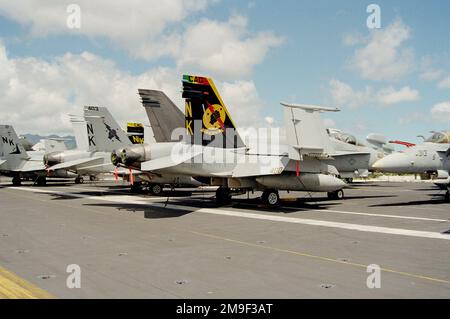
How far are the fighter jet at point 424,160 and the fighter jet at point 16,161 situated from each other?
29334 millimetres

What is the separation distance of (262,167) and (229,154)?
5.68ft

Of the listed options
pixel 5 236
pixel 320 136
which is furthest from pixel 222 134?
pixel 5 236

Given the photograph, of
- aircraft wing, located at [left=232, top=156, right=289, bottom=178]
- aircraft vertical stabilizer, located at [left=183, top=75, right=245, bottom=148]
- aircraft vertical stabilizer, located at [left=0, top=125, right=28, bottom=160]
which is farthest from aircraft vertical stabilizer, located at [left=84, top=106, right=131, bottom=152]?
aircraft vertical stabilizer, located at [left=0, top=125, right=28, bottom=160]

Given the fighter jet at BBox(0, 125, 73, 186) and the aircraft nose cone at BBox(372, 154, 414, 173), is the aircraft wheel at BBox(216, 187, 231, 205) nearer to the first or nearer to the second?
the aircraft nose cone at BBox(372, 154, 414, 173)

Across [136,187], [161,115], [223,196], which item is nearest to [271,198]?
[223,196]

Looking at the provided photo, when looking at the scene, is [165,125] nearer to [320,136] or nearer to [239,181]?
[239,181]

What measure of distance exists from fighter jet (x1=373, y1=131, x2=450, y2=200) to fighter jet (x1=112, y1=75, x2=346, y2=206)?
7.78 ft

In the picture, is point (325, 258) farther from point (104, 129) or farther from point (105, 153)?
point (105, 153)

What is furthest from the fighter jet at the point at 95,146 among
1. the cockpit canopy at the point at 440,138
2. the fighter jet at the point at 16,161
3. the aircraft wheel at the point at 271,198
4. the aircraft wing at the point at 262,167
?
the cockpit canopy at the point at 440,138

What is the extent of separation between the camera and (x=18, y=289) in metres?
Result: 5.97

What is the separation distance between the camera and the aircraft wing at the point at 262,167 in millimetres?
16766

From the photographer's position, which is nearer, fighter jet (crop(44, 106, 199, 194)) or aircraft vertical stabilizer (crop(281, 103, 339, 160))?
aircraft vertical stabilizer (crop(281, 103, 339, 160))

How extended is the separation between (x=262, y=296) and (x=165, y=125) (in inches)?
557

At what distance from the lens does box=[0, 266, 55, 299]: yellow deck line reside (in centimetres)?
564
